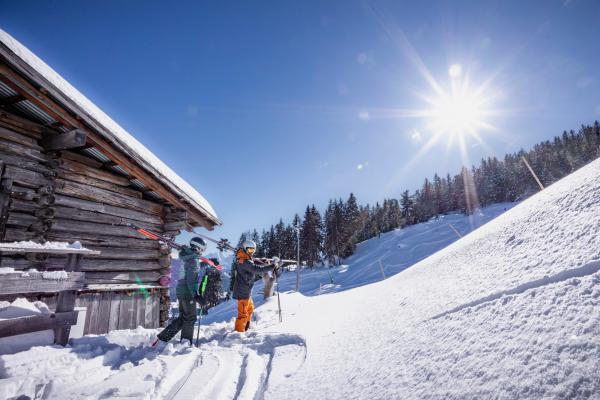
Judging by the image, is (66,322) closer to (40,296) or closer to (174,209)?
(40,296)

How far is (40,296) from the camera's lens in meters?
4.86

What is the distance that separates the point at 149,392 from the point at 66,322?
207cm

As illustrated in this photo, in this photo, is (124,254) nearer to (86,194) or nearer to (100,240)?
(100,240)

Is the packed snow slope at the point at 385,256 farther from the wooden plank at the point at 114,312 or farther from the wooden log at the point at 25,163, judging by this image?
the wooden log at the point at 25,163

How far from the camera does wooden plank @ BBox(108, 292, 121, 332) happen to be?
6.01 metres

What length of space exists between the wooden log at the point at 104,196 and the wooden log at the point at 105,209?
0.08m

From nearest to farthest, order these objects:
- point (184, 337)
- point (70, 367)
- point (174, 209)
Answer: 1. point (70, 367)
2. point (184, 337)
3. point (174, 209)

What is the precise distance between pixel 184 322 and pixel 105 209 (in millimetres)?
3487

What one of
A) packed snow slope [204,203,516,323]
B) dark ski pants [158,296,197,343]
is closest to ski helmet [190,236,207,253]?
dark ski pants [158,296,197,343]

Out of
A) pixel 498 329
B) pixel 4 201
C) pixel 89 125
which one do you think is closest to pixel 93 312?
pixel 4 201

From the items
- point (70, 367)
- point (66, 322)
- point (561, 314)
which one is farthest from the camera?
point (66, 322)

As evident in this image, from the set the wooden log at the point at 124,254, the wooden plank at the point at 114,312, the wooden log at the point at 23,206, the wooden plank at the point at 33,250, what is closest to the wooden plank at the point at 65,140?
the wooden log at the point at 23,206

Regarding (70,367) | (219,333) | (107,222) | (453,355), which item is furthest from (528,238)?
(107,222)

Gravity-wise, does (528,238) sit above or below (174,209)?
below
